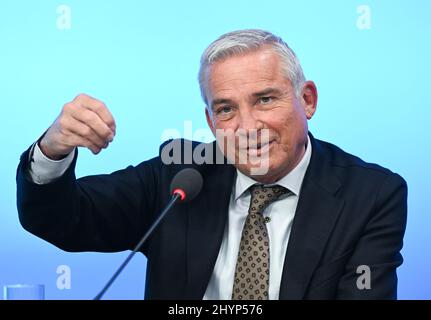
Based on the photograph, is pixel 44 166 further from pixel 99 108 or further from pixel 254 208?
pixel 254 208

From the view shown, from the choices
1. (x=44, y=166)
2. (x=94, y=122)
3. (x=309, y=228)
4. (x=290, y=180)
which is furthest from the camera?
(x=290, y=180)

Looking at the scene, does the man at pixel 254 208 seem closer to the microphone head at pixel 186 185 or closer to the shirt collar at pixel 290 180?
the shirt collar at pixel 290 180

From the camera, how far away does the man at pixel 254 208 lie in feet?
5.23

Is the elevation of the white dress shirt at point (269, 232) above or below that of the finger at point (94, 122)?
below

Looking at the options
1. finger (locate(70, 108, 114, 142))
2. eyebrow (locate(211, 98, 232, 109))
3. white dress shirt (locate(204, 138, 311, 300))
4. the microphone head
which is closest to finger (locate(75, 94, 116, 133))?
finger (locate(70, 108, 114, 142))

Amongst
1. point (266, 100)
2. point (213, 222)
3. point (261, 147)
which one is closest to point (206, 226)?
point (213, 222)

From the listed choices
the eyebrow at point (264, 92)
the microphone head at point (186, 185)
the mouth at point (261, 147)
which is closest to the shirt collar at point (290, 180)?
the mouth at point (261, 147)

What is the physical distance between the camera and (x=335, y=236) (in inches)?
64.8

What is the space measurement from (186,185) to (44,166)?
341 mm

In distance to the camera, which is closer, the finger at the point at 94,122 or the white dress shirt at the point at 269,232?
the finger at the point at 94,122

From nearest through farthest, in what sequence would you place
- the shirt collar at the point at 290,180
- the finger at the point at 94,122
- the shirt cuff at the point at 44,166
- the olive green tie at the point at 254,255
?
the finger at the point at 94,122
the shirt cuff at the point at 44,166
the olive green tie at the point at 254,255
the shirt collar at the point at 290,180

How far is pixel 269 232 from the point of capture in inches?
67.1
